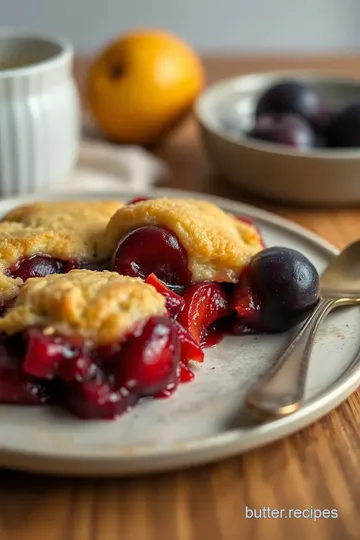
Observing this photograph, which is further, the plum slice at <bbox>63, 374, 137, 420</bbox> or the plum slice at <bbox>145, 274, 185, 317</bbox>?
the plum slice at <bbox>145, 274, 185, 317</bbox>

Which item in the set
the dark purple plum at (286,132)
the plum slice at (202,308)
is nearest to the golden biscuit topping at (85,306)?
the plum slice at (202,308)

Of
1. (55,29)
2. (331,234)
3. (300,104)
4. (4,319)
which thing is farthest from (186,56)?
(55,29)

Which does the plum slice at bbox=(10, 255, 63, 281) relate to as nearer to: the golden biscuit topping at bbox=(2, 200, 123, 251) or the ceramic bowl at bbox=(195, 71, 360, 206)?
the golden biscuit topping at bbox=(2, 200, 123, 251)

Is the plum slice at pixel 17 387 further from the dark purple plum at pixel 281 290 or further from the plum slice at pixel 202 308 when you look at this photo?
the dark purple plum at pixel 281 290

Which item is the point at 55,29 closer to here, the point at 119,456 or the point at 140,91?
the point at 140,91

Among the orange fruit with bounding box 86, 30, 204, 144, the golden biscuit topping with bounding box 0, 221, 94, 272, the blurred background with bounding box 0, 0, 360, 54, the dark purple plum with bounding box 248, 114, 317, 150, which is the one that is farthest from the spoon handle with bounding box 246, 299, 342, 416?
the blurred background with bounding box 0, 0, 360, 54

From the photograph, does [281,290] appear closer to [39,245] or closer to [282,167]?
[39,245]
